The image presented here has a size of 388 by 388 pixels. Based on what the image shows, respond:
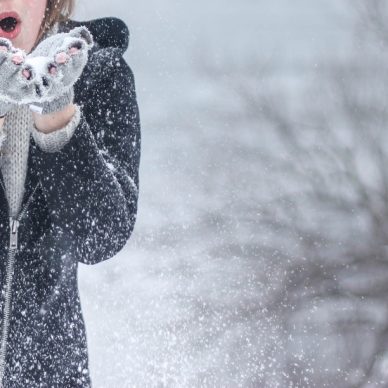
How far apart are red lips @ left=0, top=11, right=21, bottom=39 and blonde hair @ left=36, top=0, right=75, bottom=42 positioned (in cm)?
8

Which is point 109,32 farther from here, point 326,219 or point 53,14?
point 326,219

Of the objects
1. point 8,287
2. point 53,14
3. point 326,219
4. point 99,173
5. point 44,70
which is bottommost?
point 326,219

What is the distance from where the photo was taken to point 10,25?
47.6 inches

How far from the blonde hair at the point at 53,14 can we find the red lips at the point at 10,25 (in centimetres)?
8

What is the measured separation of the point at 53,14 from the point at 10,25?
168mm

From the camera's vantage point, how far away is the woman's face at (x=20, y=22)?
119 cm

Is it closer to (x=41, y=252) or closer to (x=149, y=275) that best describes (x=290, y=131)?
(x=149, y=275)

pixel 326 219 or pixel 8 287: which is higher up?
pixel 8 287

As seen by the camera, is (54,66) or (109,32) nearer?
(54,66)

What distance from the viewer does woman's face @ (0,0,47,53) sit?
119 cm

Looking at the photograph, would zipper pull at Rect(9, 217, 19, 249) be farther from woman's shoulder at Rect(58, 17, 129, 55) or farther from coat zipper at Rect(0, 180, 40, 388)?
woman's shoulder at Rect(58, 17, 129, 55)

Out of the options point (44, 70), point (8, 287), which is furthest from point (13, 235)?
point (44, 70)

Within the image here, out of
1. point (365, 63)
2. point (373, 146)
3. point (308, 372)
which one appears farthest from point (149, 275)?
point (365, 63)

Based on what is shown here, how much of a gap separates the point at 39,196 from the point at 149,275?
11.2m
